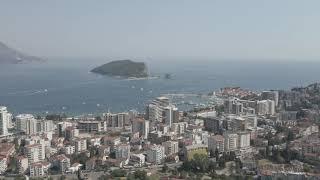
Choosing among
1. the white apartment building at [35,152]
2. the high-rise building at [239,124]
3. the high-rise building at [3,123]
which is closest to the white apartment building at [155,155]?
the white apartment building at [35,152]

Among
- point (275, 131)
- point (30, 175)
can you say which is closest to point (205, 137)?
point (275, 131)

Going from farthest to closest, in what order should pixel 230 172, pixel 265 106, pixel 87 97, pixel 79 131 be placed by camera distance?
1. pixel 87 97
2. pixel 265 106
3. pixel 79 131
4. pixel 230 172

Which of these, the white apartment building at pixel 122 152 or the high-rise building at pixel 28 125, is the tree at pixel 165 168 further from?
the high-rise building at pixel 28 125

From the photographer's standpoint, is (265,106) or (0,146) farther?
(265,106)

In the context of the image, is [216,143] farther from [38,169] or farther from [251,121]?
[38,169]

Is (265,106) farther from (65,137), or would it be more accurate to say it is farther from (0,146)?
(0,146)
